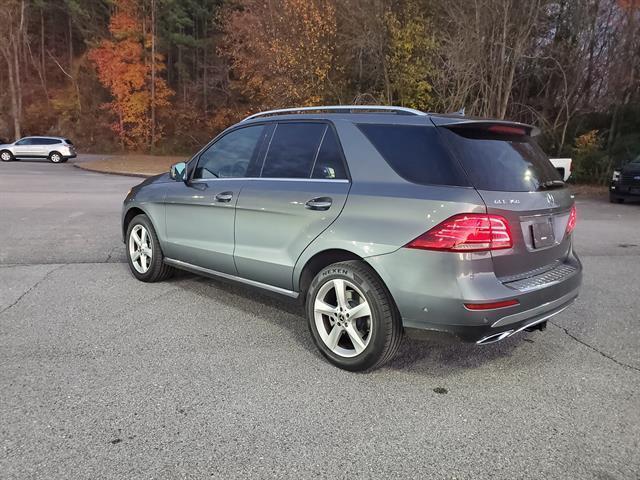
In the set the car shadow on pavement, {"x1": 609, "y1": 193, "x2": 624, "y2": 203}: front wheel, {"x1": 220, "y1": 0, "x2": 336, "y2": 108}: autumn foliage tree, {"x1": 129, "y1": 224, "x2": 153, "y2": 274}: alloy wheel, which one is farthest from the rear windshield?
{"x1": 220, "y1": 0, "x2": 336, "y2": 108}: autumn foliage tree

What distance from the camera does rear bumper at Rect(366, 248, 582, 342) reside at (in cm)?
297

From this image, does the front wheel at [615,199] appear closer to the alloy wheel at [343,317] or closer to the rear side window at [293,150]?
the rear side window at [293,150]

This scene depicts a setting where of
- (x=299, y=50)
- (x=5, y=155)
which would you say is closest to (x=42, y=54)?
(x=5, y=155)

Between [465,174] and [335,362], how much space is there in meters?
1.56

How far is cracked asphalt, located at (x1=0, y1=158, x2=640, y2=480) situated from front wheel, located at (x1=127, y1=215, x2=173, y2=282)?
28 centimetres

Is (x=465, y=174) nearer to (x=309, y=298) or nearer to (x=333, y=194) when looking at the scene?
(x=333, y=194)

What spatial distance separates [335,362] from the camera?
3531mm

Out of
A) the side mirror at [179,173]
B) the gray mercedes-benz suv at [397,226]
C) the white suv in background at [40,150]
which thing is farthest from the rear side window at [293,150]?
the white suv in background at [40,150]

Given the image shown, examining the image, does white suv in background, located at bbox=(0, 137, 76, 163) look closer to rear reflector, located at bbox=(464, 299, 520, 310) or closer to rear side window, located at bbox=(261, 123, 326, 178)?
rear side window, located at bbox=(261, 123, 326, 178)

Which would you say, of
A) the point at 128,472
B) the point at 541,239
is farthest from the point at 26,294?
the point at 541,239

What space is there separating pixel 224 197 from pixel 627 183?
561 inches

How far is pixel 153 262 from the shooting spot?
17.6 ft

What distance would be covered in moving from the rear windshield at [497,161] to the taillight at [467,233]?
0.22 m

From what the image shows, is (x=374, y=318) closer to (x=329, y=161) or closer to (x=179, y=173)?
(x=329, y=161)
